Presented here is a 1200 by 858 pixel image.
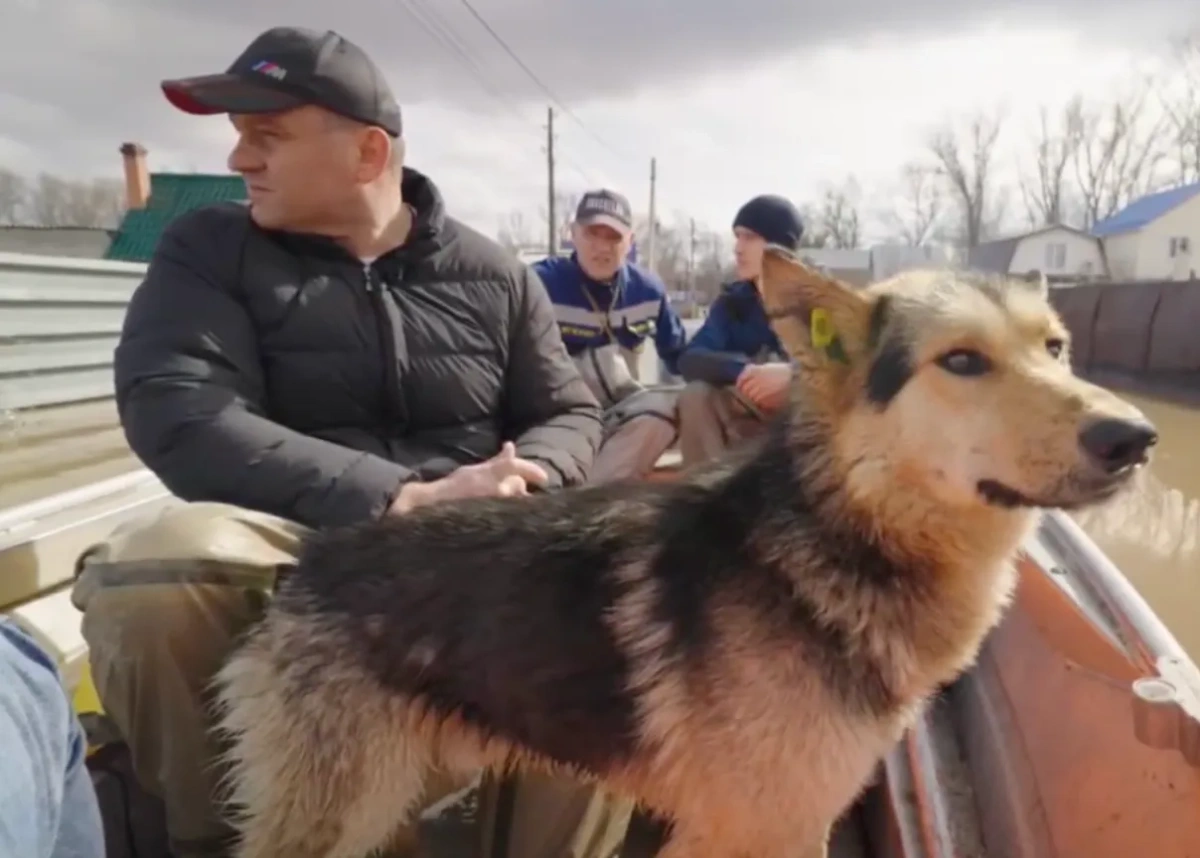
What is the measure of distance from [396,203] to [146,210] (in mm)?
15608

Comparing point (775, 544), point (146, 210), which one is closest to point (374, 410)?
point (775, 544)

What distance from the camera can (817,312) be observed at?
6.06ft

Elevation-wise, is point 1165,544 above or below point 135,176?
below

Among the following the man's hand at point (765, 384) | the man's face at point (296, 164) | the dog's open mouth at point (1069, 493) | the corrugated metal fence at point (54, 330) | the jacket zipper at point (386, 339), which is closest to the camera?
the dog's open mouth at point (1069, 493)

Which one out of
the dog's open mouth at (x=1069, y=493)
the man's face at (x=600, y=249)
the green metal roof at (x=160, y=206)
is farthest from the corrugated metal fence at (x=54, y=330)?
the green metal roof at (x=160, y=206)

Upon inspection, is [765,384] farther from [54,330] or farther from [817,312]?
[54,330]

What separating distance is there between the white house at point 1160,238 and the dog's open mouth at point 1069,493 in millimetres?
49830

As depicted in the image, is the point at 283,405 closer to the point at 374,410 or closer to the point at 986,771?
the point at 374,410

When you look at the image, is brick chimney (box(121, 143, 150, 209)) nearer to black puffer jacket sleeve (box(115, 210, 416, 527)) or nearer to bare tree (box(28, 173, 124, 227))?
bare tree (box(28, 173, 124, 227))

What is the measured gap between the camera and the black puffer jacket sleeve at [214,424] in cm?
202

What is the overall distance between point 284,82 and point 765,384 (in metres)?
1.80

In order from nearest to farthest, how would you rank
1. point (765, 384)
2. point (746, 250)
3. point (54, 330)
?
point (765, 384), point (54, 330), point (746, 250)

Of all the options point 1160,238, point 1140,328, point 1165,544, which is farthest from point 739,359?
point 1160,238

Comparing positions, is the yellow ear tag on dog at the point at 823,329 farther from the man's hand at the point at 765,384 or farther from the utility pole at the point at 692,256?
the utility pole at the point at 692,256
